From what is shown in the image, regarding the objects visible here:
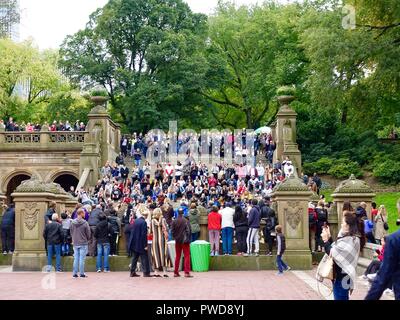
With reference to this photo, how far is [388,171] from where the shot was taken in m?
41.9

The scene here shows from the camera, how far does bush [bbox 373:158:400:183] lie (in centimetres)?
4169

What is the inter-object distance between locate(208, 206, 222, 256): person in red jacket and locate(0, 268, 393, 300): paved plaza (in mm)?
2015

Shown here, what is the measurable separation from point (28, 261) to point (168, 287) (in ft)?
21.2

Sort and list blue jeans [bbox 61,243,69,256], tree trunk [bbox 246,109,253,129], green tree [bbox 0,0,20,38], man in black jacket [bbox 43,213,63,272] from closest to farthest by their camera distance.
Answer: man in black jacket [bbox 43,213,63,272]
blue jeans [bbox 61,243,69,256]
tree trunk [bbox 246,109,253,129]
green tree [bbox 0,0,20,38]

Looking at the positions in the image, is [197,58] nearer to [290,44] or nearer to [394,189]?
[290,44]

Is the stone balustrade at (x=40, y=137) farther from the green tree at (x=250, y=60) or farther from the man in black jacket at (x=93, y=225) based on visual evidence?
the man in black jacket at (x=93, y=225)

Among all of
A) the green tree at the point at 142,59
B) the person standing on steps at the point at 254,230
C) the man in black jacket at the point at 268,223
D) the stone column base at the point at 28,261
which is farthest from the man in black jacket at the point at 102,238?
the green tree at the point at 142,59

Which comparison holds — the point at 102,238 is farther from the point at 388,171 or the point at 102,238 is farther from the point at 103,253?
the point at 388,171

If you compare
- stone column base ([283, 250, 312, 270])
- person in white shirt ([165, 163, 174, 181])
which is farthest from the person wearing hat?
person in white shirt ([165, 163, 174, 181])

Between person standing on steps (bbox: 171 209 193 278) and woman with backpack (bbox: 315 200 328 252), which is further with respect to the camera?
woman with backpack (bbox: 315 200 328 252)

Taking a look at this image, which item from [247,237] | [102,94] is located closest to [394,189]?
[102,94]

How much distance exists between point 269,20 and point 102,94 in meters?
24.6

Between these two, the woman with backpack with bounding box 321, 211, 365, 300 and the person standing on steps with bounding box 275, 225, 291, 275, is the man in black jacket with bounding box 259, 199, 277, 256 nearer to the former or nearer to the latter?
the person standing on steps with bounding box 275, 225, 291, 275

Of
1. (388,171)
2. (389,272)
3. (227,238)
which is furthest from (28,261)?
(388,171)
